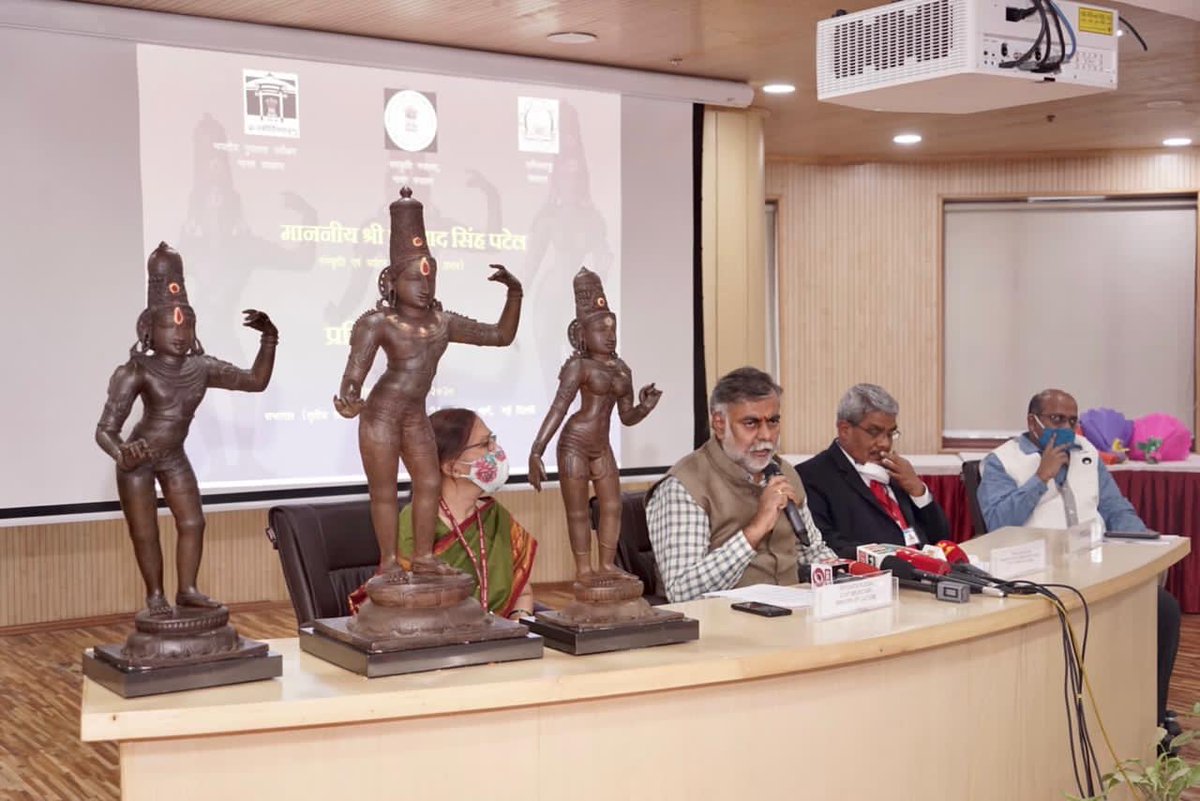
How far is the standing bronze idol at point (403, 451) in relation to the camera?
1.86 metres

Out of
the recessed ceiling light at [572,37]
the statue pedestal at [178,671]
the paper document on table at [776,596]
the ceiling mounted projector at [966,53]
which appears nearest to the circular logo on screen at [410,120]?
the recessed ceiling light at [572,37]

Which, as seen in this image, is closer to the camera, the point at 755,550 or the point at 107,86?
the point at 755,550

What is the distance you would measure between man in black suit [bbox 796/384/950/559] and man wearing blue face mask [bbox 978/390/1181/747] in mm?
637

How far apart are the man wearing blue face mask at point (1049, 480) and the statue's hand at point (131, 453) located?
11.1ft

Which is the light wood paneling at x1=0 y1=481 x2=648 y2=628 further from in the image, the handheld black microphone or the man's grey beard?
the handheld black microphone

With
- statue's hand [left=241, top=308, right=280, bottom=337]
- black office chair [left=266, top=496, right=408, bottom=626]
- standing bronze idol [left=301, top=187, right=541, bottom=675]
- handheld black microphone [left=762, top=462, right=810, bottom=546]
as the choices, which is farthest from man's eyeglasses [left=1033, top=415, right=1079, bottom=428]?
statue's hand [left=241, top=308, right=280, bottom=337]

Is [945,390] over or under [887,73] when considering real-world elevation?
under

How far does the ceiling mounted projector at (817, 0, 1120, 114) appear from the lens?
116 inches

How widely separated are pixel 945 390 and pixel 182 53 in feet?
18.3

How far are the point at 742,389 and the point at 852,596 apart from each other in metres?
0.88

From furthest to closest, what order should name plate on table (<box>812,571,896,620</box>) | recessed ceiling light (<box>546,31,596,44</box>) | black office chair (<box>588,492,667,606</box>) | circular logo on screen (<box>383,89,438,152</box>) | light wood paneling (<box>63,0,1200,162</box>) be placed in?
circular logo on screen (<box>383,89,438,152</box>), recessed ceiling light (<box>546,31,596,44</box>), light wood paneling (<box>63,0,1200,162</box>), black office chair (<box>588,492,667,606</box>), name plate on table (<box>812,571,896,620</box>)

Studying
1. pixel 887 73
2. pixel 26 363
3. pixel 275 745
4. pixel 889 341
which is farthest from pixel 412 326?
pixel 889 341

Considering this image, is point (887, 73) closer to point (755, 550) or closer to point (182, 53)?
point (755, 550)

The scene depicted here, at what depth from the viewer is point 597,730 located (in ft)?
6.29
